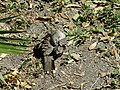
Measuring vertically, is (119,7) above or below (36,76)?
above

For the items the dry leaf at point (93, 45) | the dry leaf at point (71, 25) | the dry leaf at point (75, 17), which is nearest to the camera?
the dry leaf at point (93, 45)

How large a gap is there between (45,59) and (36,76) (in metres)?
0.28

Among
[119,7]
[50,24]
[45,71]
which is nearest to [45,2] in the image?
[50,24]

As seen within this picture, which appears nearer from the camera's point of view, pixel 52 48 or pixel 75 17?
pixel 52 48

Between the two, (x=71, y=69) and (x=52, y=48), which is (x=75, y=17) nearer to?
(x=52, y=48)

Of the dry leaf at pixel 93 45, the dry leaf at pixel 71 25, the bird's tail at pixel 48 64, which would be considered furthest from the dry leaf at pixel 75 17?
the bird's tail at pixel 48 64

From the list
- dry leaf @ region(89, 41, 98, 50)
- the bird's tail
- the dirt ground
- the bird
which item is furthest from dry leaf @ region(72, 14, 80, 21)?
the bird's tail

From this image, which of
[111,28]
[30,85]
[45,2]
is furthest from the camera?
[45,2]

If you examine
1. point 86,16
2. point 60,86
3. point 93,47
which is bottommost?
point 60,86

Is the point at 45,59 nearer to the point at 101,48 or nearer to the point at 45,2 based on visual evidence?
the point at 101,48

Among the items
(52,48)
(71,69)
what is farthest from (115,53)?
(52,48)

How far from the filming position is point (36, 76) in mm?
4676

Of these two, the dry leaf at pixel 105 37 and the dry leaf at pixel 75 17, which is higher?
the dry leaf at pixel 75 17

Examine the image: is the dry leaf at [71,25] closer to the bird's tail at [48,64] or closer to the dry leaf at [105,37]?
the dry leaf at [105,37]
